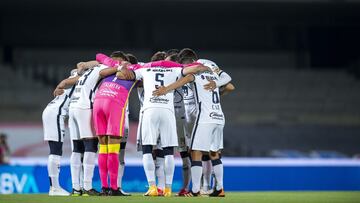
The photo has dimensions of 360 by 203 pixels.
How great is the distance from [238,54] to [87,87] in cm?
2257

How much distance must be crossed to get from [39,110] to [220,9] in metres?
7.78

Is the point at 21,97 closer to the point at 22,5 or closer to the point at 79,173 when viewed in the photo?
the point at 22,5

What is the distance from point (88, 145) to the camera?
14.4 m

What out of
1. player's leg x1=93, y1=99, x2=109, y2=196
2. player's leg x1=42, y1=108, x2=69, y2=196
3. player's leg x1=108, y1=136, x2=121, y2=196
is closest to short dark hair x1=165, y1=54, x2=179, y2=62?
player's leg x1=93, y1=99, x2=109, y2=196

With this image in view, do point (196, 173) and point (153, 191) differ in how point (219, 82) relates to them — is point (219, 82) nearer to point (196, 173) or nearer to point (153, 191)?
point (196, 173)

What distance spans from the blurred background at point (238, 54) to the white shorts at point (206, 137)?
43.7 ft

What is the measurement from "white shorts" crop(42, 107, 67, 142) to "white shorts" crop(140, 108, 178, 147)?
1.65 metres

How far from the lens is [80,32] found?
36.2 metres

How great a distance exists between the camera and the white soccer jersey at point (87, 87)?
14516 millimetres

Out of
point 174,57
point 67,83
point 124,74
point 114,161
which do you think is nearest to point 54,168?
point 67,83

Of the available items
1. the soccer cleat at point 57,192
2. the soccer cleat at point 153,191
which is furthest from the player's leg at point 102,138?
the soccer cleat at point 57,192

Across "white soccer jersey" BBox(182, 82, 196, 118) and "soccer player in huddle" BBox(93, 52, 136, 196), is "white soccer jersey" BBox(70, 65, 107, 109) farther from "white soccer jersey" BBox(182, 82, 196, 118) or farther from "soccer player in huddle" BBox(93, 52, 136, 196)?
"white soccer jersey" BBox(182, 82, 196, 118)

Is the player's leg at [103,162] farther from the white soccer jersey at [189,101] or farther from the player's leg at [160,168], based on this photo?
the white soccer jersey at [189,101]

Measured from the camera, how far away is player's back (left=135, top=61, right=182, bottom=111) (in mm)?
14031
